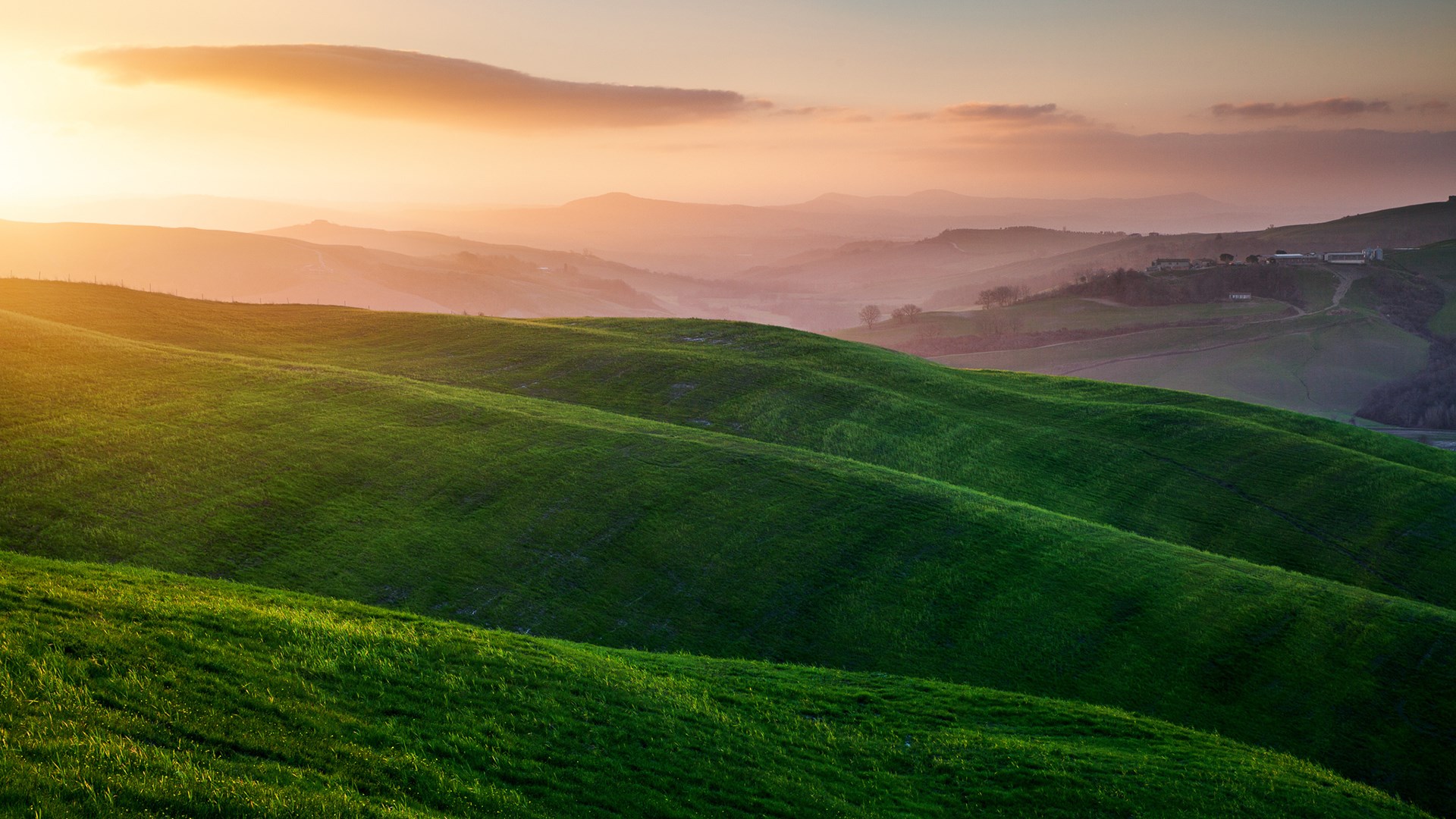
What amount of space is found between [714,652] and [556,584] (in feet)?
21.5

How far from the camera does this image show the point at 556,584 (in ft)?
98.0

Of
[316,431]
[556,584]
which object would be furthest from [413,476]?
[556,584]

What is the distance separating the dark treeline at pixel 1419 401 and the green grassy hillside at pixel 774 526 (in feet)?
278

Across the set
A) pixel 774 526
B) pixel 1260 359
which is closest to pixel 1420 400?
pixel 1260 359

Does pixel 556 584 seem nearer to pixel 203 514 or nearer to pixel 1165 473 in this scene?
pixel 203 514

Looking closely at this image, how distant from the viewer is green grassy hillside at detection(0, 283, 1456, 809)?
88.9 ft

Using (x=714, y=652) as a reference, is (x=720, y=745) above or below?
above

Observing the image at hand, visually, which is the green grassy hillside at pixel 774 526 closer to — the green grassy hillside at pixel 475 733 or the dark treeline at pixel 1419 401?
the green grassy hillside at pixel 475 733

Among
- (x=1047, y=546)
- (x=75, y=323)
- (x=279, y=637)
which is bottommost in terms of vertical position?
(x=1047, y=546)

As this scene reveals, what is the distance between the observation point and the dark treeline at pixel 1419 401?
398 ft

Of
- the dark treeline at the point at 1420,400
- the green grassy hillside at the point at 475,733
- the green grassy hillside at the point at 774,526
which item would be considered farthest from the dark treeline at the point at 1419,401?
the green grassy hillside at the point at 475,733

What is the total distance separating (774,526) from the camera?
34375mm

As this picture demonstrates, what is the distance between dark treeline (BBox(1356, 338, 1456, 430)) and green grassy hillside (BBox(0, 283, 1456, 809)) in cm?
8459

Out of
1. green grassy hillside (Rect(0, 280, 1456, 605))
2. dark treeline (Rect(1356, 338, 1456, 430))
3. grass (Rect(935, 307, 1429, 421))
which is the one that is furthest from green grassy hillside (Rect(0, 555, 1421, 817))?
grass (Rect(935, 307, 1429, 421))
